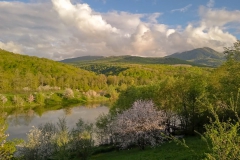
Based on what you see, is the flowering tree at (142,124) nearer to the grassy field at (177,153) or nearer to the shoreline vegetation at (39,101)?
the grassy field at (177,153)

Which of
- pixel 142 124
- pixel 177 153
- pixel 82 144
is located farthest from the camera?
pixel 142 124

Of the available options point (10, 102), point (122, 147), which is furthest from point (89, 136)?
point (10, 102)

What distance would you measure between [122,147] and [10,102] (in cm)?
12760

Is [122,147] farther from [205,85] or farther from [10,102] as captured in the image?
[10,102]

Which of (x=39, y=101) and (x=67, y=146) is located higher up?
(x=67, y=146)

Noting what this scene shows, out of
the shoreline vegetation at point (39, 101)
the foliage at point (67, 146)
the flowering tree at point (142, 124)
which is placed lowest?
the shoreline vegetation at point (39, 101)

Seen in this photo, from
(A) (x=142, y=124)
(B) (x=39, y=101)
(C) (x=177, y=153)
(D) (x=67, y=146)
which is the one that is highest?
(A) (x=142, y=124)

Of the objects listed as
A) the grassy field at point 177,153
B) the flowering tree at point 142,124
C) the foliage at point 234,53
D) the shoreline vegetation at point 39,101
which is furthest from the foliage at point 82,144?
the shoreline vegetation at point 39,101

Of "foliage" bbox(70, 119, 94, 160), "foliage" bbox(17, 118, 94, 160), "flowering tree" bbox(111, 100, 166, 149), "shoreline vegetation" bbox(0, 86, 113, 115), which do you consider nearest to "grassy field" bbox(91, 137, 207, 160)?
"flowering tree" bbox(111, 100, 166, 149)

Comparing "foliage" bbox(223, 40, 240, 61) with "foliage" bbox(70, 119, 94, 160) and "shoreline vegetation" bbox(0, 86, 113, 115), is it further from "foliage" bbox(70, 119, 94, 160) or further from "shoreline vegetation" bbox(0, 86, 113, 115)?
"shoreline vegetation" bbox(0, 86, 113, 115)

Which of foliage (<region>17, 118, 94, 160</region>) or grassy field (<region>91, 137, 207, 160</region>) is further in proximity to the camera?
foliage (<region>17, 118, 94, 160</region>)

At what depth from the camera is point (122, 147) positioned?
165 ft

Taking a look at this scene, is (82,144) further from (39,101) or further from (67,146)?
(39,101)

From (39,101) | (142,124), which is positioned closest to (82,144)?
(142,124)
